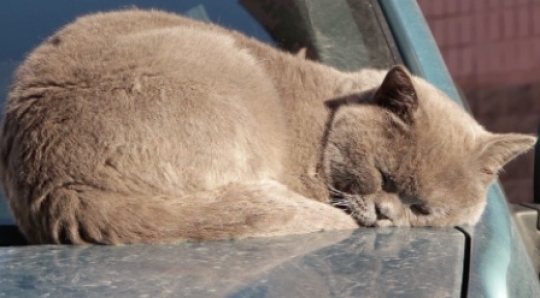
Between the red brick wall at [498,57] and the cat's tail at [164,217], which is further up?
the red brick wall at [498,57]

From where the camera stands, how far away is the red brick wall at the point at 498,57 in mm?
8203

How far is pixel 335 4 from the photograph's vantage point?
11.1 feet

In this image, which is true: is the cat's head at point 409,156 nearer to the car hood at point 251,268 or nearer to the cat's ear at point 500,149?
the cat's ear at point 500,149

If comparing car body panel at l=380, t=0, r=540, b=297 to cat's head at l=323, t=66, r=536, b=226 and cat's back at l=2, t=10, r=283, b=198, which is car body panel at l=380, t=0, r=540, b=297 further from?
cat's back at l=2, t=10, r=283, b=198

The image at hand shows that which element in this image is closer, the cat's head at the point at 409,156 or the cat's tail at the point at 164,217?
the cat's tail at the point at 164,217

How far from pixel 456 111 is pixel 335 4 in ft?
1.82

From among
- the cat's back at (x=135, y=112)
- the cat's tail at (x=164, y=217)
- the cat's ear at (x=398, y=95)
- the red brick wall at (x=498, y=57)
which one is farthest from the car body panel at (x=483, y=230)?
the red brick wall at (x=498, y=57)

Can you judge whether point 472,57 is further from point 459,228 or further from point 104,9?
point 459,228

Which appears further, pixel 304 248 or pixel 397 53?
pixel 397 53

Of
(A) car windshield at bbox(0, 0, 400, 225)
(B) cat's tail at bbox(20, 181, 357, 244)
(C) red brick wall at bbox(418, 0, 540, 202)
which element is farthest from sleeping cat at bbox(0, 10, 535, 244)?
(C) red brick wall at bbox(418, 0, 540, 202)

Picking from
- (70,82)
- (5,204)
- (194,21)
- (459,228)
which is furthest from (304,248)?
(194,21)

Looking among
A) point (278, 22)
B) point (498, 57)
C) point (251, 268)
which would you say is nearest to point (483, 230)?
point (251, 268)

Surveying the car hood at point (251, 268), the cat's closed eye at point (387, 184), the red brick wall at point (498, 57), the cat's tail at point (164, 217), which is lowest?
the car hood at point (251, 268)

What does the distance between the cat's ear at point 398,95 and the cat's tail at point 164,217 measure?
1.63 ft
